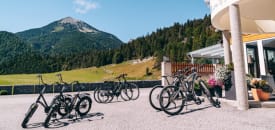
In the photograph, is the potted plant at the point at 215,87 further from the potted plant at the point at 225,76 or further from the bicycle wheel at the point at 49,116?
the bicycle wheel at the point at 49,116

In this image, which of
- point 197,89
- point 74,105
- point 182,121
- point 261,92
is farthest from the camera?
point 197,89

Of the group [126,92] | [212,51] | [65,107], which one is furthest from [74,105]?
[212,51]

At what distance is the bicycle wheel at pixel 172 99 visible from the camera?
506 centimetres

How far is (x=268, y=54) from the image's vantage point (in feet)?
34.2

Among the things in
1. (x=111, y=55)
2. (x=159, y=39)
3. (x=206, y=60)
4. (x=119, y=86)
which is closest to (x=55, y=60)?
(x=111, y=55)

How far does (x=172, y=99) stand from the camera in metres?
5.17

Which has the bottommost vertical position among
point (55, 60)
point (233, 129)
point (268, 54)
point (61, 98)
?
point (233, 129)

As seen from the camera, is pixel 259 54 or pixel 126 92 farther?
pixel 259 54

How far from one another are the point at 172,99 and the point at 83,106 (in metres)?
2.32

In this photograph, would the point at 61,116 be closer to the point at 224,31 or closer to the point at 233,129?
the point at 233,129

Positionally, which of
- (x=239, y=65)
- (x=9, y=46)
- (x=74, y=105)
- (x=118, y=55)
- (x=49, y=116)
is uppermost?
(x=9, y=46)

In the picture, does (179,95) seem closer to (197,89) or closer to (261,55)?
(197,89)

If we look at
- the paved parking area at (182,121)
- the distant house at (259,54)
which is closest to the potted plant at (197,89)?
the paved parking area at (182,121)

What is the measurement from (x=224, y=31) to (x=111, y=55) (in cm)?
8398
